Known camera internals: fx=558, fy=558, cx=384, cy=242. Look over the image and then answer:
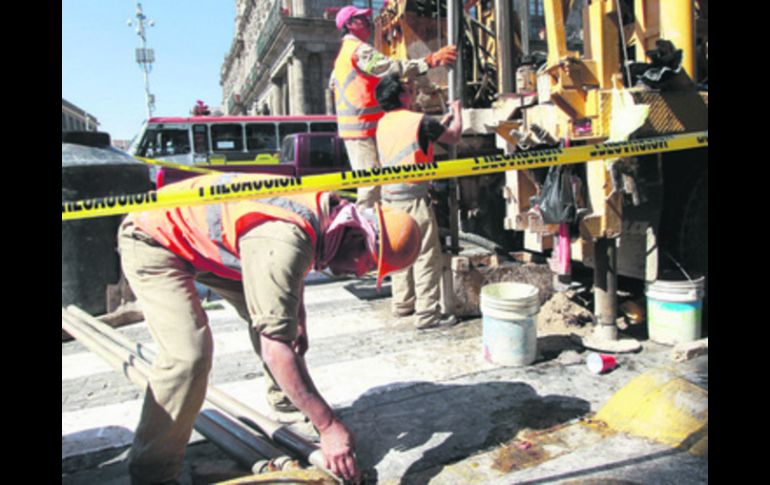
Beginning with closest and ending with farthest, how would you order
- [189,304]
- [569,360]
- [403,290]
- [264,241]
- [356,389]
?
1. [264,241]
2. [189,304]
3. [356,389]
4. [569,360]
5. [403,290]

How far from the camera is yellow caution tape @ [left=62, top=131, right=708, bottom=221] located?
1.96 meters

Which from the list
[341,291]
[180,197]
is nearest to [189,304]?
[180,197]

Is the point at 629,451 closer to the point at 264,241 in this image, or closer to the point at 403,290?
the point at 264,241

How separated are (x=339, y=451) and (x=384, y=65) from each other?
325cm

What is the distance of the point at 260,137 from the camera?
1702cm

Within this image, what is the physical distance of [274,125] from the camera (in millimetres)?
17094

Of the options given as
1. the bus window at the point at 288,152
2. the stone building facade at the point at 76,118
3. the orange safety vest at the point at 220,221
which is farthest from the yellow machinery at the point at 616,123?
the stone building facade at the point at 76,118

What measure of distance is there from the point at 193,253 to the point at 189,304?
21 cm

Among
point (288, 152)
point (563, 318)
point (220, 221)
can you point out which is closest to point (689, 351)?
point (563, 318)

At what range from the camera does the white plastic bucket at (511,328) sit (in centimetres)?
355

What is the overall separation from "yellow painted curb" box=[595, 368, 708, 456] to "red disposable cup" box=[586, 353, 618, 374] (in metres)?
0.62

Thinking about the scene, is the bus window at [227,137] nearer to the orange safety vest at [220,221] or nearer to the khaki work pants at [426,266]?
the khaki work pants at [426,266]

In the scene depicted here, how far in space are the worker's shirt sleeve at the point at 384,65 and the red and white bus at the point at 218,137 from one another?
12.4 meters

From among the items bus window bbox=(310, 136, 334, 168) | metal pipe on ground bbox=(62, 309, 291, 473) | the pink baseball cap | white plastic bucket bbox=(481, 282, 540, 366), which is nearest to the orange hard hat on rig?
metal pipe on ground bbox=(62, 309, 291, 473)
